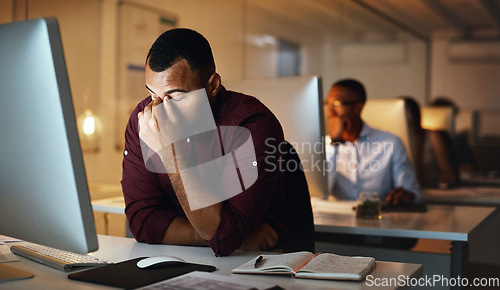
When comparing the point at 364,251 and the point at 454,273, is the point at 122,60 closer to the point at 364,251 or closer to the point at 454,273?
the point at 364,251

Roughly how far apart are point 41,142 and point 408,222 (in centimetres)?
A: 159

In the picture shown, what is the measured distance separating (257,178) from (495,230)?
106 inches

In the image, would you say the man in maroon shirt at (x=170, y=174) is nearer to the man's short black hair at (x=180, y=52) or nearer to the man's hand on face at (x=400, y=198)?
the man's short black hair at (x=180, y=52)

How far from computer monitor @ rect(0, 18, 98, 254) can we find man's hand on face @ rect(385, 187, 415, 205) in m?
1.82

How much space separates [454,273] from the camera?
6.57 ft

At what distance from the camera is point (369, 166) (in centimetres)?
308

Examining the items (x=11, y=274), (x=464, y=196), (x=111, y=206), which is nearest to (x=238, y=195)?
(x=11, y=274)

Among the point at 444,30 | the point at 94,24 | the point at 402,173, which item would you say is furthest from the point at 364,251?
the point at 444,30

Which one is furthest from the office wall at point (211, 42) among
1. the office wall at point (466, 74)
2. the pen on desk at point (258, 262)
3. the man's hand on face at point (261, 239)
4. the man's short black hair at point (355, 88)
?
the pen on desk at point (258, 262)

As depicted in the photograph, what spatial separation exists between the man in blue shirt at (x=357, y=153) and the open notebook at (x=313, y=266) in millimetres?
1729

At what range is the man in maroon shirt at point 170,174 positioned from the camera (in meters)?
1.58

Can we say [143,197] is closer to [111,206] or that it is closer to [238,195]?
[238,195]

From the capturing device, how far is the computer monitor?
975 millimetres

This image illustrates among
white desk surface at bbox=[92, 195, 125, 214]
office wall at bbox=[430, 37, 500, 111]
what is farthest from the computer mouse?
office wall at bbox=[430, 37, 500, 111]
